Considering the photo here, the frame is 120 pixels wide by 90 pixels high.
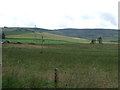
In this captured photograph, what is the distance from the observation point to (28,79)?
926 centimetres

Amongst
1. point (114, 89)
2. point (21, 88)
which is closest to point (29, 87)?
point (21, 88)

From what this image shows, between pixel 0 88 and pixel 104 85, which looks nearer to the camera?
pixel 0 88

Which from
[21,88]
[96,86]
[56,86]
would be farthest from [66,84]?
[21,88]

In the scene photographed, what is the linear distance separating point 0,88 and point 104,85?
3.86 meters

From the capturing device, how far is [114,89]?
8.70 meters

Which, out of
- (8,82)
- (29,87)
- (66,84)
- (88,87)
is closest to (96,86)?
(88,87)

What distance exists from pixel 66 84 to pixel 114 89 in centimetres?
177

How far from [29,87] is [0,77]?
1704 millimetres

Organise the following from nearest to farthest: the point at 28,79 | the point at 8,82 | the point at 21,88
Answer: the point at 21,88 < the point at 8,82 < the point at 28,79

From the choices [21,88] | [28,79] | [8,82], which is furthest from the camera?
[28,79]

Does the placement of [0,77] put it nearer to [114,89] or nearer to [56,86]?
[56,86]

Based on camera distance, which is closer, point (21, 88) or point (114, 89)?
point (21, 88)

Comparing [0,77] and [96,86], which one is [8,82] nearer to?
[0,77]

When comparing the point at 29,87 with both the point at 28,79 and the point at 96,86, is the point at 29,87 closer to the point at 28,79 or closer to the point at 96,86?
the point at 28,79
